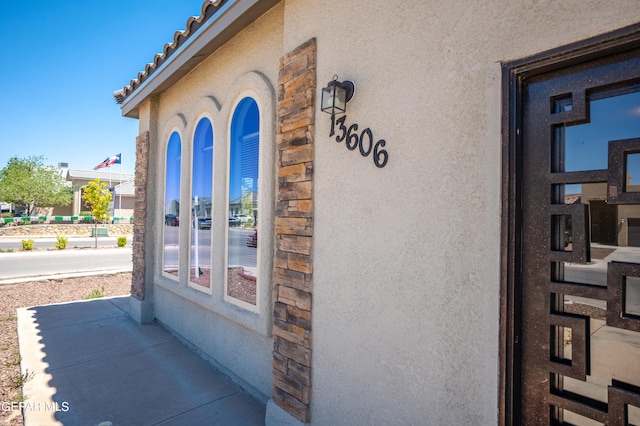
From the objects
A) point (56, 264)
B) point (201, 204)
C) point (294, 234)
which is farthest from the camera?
point (56, 264)

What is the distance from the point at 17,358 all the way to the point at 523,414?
6404mm

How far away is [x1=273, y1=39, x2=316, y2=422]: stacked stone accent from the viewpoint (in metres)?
2.99

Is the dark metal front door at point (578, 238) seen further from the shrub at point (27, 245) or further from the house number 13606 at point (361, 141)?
the shrub at point (27, 245)

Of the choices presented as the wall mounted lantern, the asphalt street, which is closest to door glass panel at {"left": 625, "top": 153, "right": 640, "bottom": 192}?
the wall mounted lantern

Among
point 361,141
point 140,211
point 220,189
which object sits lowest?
point 140,211

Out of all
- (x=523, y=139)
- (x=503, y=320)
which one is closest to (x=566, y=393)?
(x=503, y=320)

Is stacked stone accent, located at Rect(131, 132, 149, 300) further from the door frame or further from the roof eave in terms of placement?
the door frame

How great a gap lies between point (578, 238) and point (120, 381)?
4927 mm

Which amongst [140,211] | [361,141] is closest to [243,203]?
[361,141]

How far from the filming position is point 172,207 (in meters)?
5.96

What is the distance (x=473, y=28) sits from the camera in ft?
6.57

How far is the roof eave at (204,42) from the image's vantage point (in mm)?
3625

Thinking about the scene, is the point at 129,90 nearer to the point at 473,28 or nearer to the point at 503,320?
the point at 473,28

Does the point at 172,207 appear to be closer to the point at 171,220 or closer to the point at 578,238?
the point at 171,220
